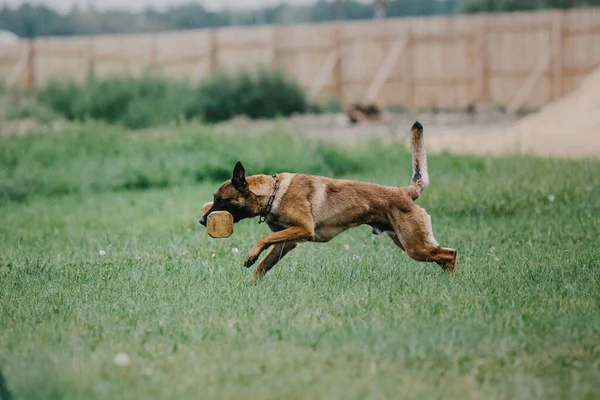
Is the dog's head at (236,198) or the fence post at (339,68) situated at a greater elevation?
the fence post at (339,68)

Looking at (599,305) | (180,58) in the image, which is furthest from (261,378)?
(180,58)

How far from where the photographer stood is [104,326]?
18.1 feet

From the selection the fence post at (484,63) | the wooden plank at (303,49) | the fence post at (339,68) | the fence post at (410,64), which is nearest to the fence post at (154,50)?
the wooden plank at (303,49)

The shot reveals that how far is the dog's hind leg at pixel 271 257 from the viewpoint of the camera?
700 centimetres

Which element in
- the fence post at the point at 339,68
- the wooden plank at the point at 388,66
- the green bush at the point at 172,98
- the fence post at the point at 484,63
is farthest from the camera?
the fence post at the point at 339,68

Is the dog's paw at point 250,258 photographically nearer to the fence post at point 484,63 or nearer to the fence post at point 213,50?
the fence post at point 484,63

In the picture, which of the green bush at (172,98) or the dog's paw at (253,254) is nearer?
the dog's paw at (253,254)

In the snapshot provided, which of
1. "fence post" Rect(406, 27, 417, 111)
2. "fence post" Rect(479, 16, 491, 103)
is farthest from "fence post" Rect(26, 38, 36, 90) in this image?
"fence post" Rect(479, 16, 491, 103)

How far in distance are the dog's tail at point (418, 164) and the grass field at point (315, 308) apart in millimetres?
658

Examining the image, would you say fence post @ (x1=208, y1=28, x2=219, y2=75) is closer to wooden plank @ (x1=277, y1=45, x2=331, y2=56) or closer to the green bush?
wooden plank @ (x1=277, y1=45, x2=331, y2=56)

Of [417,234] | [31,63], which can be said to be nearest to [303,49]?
[31,63]

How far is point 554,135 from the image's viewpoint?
18.4 meters

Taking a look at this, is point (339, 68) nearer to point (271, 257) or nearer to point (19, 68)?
point (19, 68)

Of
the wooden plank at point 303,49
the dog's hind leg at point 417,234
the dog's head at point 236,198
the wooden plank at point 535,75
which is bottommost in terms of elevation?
the dog's hind leg at point 417,234
